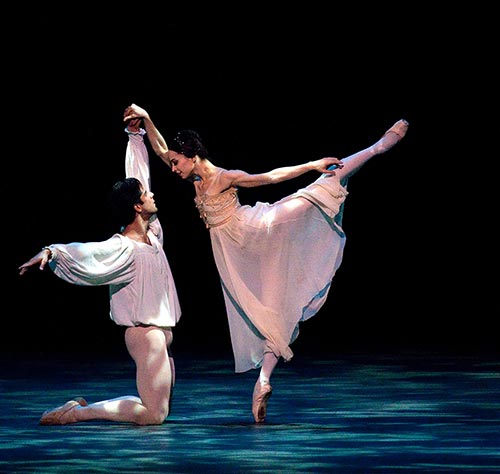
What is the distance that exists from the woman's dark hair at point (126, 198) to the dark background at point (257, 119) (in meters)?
3.24

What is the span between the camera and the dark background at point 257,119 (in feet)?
29.0

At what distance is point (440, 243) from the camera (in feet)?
31.9

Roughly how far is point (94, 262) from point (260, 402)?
0.88 meters

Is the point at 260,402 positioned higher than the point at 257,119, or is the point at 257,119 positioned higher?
the point at 257,119

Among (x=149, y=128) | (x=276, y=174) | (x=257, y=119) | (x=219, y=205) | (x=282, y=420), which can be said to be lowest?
(x=282, y=420)

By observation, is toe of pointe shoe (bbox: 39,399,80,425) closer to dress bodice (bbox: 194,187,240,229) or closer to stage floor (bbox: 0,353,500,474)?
stage floor (bbox: 0,353,500,474)

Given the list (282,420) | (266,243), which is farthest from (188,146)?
(282,420)

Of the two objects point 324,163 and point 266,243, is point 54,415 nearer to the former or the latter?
point 266,243

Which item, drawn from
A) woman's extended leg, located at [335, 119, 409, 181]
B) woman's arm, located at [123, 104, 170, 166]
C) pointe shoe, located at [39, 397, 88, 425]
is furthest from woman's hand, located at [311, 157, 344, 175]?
pointe shoe, located at [39, 397, 88, 425]

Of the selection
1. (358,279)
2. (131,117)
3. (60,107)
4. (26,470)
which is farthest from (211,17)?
(26,470)

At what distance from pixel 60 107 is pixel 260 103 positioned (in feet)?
4.36

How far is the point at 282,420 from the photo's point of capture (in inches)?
221

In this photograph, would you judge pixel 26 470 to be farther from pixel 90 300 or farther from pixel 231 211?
pixel 90 300

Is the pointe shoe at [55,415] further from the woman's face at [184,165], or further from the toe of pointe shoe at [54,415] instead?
the woman's face at [184,165]
